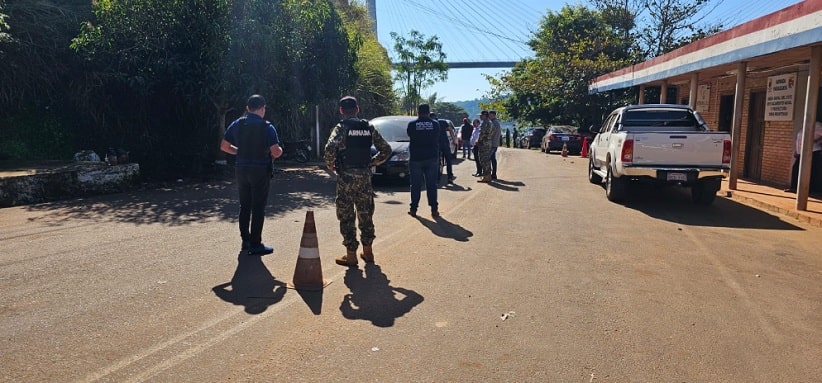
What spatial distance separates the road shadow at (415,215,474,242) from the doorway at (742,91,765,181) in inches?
384

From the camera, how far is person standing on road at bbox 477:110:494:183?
1368 centimetres

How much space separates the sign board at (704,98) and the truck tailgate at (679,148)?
852 centimetres

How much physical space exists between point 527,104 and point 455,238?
32918 mm

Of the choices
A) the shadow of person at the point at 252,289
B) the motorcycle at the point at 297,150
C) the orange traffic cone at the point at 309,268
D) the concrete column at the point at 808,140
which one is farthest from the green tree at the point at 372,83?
the orange traffic cone at the point at 309,268

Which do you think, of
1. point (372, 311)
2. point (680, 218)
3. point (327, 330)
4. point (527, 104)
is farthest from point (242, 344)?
point (527, 104)

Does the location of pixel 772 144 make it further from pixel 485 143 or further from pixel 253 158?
pixel 253 158

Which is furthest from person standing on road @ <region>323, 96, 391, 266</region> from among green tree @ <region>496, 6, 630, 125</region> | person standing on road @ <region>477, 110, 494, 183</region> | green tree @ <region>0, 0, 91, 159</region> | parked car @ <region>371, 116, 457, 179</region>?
green tree @ <region>496, 6, 630, 125</region>

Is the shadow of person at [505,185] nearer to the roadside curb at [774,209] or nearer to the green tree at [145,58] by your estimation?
the roadside curb at [774,209]

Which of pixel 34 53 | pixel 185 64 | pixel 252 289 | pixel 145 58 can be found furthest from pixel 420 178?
pixel 34 53

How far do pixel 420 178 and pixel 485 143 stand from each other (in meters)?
4.92

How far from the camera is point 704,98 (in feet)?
57.8

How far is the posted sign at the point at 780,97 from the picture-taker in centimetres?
1259

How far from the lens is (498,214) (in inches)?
379

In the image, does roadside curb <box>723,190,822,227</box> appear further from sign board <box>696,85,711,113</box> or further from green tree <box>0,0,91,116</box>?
green tree <box>0,0,91,116</box>
